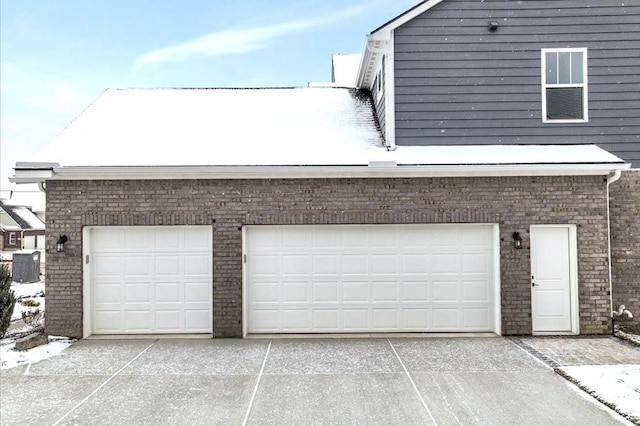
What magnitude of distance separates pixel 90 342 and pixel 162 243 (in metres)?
2.12

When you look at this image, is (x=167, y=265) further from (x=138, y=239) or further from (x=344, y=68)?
(x=344, y=68)

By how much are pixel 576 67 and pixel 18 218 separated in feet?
169

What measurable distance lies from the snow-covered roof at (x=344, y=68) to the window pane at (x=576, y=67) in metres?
7.93

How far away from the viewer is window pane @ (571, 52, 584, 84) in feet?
29.0

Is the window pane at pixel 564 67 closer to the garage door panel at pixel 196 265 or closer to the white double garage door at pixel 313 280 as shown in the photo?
the white double garage door at pixel 313 280

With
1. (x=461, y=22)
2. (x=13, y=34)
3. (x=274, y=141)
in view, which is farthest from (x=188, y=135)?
(x=13, y=34)

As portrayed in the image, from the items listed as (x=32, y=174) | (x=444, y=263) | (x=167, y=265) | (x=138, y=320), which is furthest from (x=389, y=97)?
(x=32, y=174)

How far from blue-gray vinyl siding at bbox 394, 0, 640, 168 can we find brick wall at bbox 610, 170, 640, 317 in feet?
2.68

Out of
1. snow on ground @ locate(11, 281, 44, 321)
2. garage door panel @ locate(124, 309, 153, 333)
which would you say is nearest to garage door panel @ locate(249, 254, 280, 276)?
garage door panel @ locate(124, 309, 153, 333)

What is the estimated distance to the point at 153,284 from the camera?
8.23 meters

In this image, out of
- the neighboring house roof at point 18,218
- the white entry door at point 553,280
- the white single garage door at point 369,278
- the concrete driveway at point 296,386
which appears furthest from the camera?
the neighboring house roof at point 18,218

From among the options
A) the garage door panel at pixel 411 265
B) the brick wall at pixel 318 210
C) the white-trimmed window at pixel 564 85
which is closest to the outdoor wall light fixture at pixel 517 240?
the brick wall at pixel 318 210

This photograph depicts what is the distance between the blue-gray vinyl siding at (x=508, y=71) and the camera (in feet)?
28.6

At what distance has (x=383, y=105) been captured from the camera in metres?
9.53
